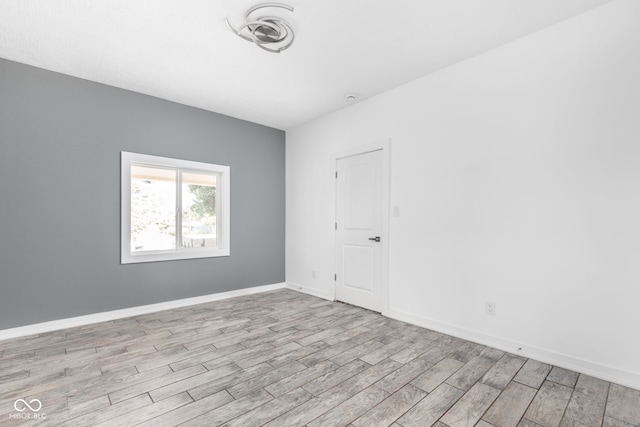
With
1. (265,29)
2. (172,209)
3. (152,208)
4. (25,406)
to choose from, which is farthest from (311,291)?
(265,29)

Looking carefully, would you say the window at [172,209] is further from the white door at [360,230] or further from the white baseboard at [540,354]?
the white baseboard at [540,354]

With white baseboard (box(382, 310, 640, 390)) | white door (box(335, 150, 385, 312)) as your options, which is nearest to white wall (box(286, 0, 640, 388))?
white baseboard (box(382, 310, 640, 390))

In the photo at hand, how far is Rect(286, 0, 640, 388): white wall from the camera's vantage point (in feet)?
7.20

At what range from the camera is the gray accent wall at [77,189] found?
3.04 m

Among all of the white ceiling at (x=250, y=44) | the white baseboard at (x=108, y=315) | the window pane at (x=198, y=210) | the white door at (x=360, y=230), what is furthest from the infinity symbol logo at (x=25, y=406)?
the white door at (x=360, y=230)

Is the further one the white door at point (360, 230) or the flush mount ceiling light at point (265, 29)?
the white door at point (360, 230)

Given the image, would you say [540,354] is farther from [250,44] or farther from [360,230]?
[250,44]

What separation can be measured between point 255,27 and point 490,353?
3.39 metres

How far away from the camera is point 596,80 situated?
2289 millimetres

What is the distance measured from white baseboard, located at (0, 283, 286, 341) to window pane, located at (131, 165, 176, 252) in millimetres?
737

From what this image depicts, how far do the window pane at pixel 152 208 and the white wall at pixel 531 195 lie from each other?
2.94m

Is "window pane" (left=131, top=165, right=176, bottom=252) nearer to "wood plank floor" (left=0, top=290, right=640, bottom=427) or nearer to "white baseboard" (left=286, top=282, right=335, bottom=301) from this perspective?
"wood plank floor" (left=0, top=290, right=640, bottom=427)

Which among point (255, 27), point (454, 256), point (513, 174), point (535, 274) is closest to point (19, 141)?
point (255, 27)

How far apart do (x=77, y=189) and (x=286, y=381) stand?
3.09 meters
